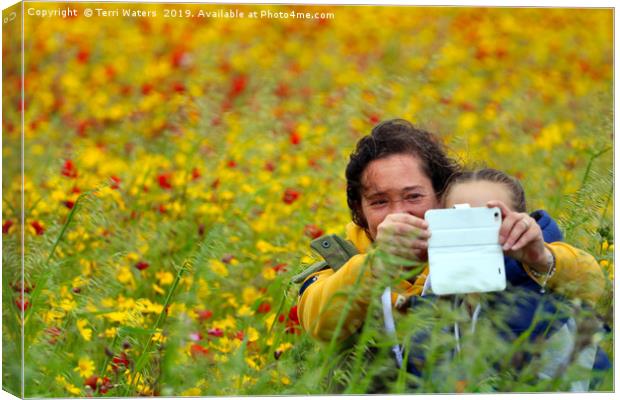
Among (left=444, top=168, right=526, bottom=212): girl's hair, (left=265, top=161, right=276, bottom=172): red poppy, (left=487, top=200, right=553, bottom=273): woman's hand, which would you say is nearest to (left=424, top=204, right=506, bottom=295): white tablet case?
(left=487, top=200, right=553, bottom=273): woman's hand

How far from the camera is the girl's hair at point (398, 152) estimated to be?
282 cm

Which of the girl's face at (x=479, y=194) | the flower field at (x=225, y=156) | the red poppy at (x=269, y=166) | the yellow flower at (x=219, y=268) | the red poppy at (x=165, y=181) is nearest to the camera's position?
the girl's face at (x=479, y=194)

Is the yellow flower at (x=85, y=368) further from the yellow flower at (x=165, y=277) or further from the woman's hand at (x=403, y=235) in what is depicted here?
the woman's hand at (x=403, y=235)

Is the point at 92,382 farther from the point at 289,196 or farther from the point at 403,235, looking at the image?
the point at 289,196

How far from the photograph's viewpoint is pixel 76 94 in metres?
5.24

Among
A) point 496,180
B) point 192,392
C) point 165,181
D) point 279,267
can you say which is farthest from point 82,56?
point 496,180

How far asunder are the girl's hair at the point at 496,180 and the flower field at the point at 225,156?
20 cm

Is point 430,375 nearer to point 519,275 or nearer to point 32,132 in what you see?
point 519,275

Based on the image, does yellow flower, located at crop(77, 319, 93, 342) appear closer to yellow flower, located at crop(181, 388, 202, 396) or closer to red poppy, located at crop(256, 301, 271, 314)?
yellow flower, located at crop(181, 388, 202, 396)

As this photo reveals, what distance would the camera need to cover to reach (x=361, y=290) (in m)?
2.40

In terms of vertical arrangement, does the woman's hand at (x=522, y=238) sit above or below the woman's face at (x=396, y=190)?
below

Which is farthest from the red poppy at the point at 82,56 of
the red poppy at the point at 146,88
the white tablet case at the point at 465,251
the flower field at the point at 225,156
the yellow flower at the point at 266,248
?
the white tablet case at the point at 465,251

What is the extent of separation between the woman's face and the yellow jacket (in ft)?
0.46

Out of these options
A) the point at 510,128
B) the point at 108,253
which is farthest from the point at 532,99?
the point at 108,253
